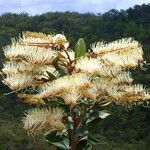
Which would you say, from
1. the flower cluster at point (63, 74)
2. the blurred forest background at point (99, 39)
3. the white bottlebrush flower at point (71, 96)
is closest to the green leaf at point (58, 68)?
the flower cluster at point (63, 74)

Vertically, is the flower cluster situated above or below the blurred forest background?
above

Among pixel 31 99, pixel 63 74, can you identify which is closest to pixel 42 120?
pixel 31 99

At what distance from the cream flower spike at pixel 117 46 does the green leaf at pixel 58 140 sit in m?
0.39

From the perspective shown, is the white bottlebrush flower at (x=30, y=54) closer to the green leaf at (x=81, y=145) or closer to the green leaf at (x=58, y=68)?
the green leaf at (x=58, y=68)

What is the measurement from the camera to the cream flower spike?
245 cm

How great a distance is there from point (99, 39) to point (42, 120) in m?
56.2

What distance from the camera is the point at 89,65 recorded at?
2.38 m

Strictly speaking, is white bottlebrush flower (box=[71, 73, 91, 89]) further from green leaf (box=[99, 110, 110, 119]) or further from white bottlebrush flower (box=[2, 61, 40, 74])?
green leaf (box=[99, 110, 110, 119])

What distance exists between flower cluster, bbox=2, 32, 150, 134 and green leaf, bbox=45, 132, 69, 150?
122 mm

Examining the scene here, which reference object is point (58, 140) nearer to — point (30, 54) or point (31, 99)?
point (31, 99)

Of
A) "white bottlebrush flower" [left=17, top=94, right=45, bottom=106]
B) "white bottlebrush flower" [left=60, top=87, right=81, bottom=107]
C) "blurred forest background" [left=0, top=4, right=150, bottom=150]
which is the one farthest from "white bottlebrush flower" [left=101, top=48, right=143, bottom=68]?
"blurred forest background" [left=0, top=4, right=150, bottom=150]

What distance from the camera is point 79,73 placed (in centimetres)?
238

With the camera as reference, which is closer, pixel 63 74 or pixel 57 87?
pixel 57 87

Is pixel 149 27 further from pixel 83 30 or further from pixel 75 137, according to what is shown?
pixel 75 137
